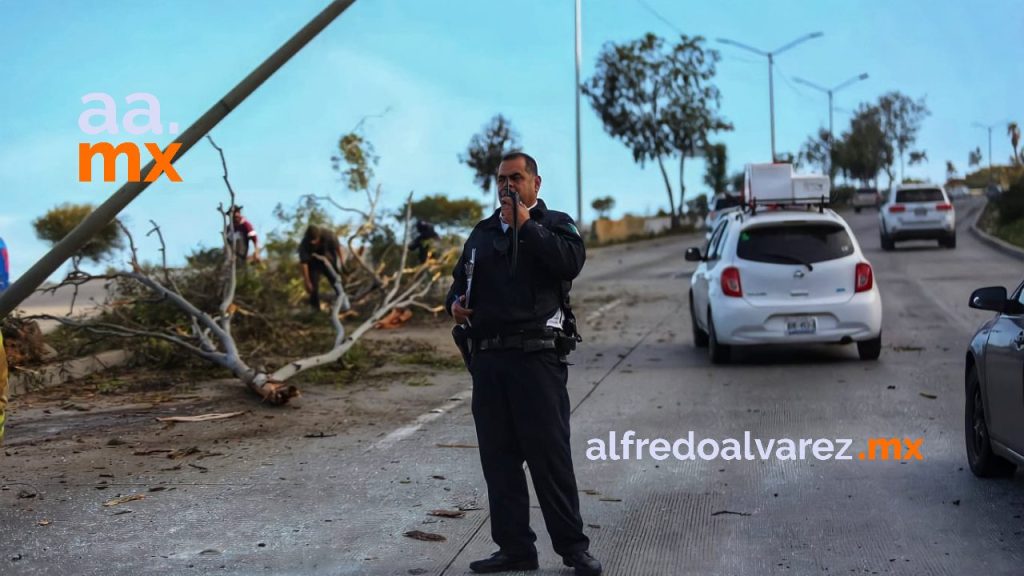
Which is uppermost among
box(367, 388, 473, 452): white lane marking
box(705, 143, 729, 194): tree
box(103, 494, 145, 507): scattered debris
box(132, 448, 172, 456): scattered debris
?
box(705, 143, 729, 194): tree

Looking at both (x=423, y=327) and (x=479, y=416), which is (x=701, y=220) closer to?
(x=423, y=327)

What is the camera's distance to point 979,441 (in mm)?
7539

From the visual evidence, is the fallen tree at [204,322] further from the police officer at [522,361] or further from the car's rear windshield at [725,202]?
the car's rear windshield at [725,202]

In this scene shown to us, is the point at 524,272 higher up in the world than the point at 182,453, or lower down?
higher up

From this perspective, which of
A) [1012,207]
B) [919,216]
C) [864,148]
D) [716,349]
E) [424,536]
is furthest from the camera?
[864,148]

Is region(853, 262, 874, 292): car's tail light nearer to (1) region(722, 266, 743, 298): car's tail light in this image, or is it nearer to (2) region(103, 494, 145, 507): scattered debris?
(1) region(722, 266, 743, 298): car's tail light

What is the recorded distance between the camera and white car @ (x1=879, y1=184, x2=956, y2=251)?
34969 millimetres

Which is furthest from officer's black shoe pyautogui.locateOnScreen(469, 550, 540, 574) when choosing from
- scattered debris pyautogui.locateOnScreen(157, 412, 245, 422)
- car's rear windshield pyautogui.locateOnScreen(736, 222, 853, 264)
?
car's rear windshield pyautogui.locateOnScreen(736, 222, 853, 264)

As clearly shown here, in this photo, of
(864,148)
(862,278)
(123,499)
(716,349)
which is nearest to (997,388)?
(123,499)

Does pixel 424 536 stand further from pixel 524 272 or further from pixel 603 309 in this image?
pixel 603 309

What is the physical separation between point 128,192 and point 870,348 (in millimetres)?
8362

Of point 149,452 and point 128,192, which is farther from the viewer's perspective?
point 149,452

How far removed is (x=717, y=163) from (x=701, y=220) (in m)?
11.8

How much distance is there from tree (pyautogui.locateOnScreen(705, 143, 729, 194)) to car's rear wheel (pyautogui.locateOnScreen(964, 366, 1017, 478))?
70067 millimetres
